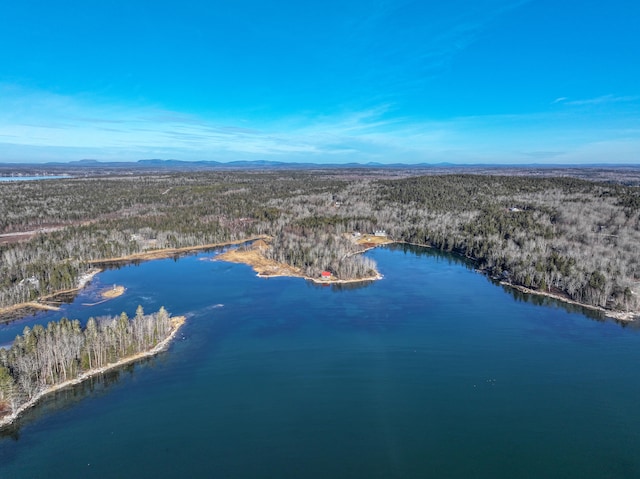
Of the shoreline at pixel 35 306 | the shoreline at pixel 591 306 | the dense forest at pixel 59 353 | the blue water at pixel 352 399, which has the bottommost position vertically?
the blue water at pixel 352 399

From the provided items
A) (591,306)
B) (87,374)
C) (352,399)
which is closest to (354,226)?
(591,306)

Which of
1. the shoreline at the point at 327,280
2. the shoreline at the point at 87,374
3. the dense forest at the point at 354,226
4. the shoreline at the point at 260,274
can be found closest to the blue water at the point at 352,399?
the shoreline at the point at 87,374

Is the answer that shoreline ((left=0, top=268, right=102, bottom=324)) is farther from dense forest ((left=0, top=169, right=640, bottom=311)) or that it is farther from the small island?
the small island

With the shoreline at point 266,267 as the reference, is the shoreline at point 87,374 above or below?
below

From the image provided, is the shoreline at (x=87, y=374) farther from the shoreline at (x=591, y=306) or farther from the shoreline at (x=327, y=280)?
the shoreline at (x=591, y=306)

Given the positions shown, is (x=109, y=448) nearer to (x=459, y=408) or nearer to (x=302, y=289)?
(x=459, y=408)

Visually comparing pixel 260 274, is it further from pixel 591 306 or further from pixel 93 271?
pixel 591 306
